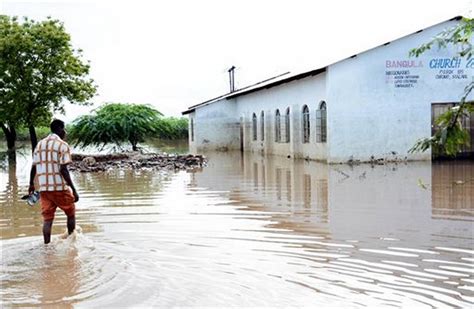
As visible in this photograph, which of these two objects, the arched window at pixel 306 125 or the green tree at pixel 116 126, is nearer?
the arched window at pixel 306 125

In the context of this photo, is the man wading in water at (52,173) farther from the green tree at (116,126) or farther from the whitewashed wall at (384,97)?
the green tree at (116,126)

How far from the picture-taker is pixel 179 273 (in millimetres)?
6000

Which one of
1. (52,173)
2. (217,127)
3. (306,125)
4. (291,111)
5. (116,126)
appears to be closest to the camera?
(52,173)

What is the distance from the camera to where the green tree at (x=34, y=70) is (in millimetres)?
26297

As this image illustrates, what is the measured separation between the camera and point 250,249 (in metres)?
7.05

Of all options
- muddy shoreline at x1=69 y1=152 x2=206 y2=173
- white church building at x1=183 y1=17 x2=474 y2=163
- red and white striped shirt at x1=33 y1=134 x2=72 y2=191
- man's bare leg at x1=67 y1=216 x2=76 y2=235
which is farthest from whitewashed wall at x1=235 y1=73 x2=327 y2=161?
red and white striped shirt at x1=33 y1=134 x2=72 y2=191

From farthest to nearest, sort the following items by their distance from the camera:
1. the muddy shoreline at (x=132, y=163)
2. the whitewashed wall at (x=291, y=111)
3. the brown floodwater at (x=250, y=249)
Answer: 1. the whitewashed wall at (x=291, y=111)
2. the muddy shoreline at (x=132, y=163)
3. the brown floodwater at (x=250, y=249)

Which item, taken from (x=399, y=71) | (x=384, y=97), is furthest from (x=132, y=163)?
(x=399, y=71)

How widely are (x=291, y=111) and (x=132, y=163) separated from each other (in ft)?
25.1

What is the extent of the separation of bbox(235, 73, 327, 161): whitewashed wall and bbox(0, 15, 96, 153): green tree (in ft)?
30.7

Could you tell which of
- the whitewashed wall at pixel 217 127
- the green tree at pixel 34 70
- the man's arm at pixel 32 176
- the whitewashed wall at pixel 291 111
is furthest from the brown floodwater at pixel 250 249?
the whitewashed wall at pixel 217 127

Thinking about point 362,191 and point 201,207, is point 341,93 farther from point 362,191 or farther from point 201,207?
point 201,207

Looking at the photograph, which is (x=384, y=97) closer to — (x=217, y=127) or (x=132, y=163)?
(x=132, y=163)

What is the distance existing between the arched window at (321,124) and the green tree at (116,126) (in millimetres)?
12796
